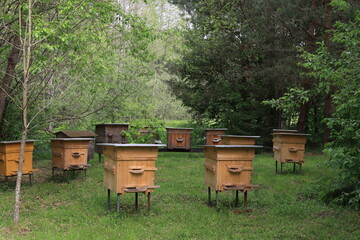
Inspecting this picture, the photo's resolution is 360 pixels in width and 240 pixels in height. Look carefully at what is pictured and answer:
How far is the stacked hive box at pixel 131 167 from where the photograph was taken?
6359 millimetres

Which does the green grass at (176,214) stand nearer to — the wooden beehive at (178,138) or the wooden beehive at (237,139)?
the wooden beehive at (237,139)

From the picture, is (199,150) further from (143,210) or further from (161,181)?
(143,210)

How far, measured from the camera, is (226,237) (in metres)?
5.52

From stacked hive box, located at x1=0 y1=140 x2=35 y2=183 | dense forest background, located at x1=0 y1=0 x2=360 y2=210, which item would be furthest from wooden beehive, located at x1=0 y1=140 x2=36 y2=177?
dense forest background, located at x1=0 y1=0 x2=360 y2=210

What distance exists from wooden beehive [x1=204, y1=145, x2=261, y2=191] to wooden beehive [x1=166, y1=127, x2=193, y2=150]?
791 cm

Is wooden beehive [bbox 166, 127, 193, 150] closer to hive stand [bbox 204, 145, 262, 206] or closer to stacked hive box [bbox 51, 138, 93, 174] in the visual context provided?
stacked hive box [bbox 51, 138, 93, 174]

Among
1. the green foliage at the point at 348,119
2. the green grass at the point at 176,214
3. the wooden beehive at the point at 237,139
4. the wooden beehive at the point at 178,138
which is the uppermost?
the green foliage at the point at 348,119

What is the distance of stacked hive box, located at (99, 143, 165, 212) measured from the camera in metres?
6.36

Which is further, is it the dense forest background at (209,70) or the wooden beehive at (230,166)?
the dense forest background at (209,70)

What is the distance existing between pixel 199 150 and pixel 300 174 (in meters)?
A: 6.12

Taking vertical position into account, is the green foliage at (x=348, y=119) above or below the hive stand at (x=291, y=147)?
above

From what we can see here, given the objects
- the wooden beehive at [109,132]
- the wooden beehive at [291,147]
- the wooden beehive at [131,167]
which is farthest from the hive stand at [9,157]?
the wooden beehive at [291,147]

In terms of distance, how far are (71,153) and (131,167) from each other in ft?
11.9

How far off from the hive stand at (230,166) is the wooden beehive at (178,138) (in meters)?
7.91
